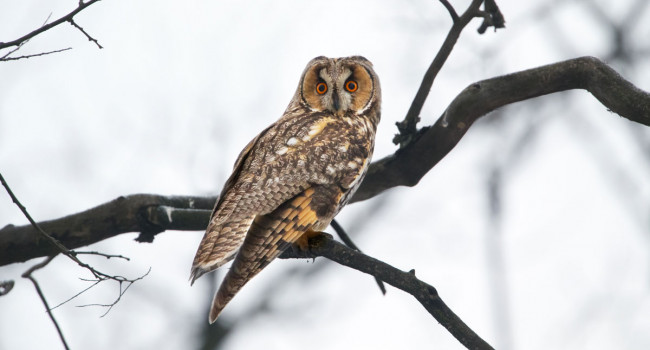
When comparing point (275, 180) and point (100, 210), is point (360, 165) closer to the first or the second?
point (275, 180)

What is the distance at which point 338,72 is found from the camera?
4941 mm

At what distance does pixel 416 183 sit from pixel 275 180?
3.18 feet

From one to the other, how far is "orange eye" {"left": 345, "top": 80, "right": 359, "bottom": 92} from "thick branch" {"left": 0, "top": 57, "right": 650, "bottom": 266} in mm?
716

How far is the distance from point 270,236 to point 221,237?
263mm

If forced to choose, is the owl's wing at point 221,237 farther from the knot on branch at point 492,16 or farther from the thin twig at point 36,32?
the knot on branch at point 492,16

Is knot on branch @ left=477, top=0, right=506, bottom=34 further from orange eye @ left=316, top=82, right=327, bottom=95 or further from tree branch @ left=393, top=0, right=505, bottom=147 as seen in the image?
orange eye @ left=316, top=82, right=327, bottom=95

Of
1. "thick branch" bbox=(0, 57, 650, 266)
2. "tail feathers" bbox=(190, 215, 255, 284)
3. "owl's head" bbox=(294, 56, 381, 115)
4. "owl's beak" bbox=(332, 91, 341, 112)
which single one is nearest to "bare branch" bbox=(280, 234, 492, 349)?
"tail feathers" bbox=(190, 215, 255, 284)

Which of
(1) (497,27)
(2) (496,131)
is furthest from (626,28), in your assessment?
(1) (497,27)

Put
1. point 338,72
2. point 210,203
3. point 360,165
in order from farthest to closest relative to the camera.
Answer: point 338,72 → point 210,203 → point 360,165

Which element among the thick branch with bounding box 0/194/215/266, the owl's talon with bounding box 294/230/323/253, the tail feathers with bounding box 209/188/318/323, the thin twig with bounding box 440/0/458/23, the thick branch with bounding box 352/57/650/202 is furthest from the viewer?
the thin twig with bounding box 440/0/458/23

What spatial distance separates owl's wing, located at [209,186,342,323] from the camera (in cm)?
351

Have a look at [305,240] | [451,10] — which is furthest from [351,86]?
[305,240]

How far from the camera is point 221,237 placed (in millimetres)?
3584

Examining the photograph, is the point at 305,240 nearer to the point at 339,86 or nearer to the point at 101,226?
the point at 101,226
